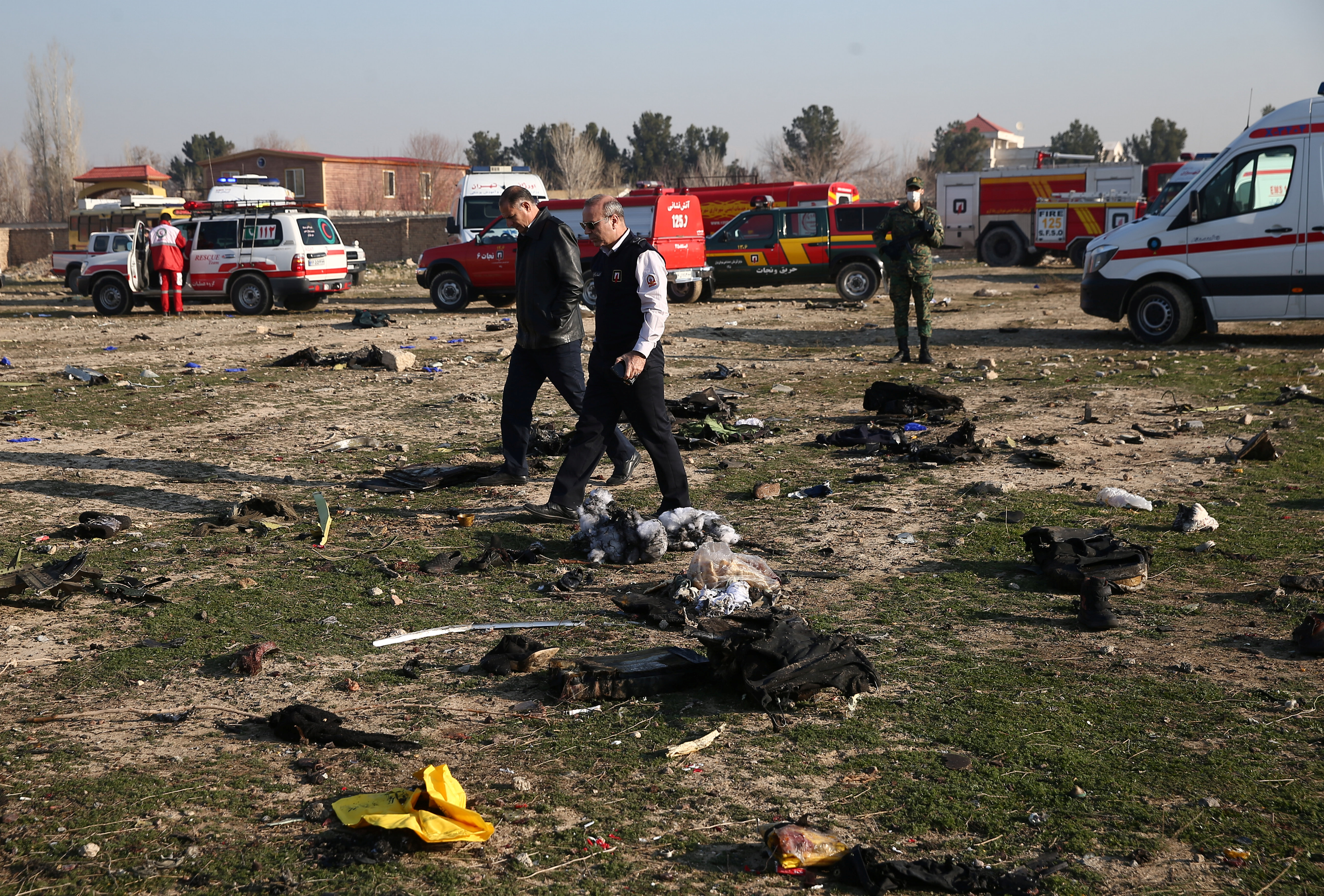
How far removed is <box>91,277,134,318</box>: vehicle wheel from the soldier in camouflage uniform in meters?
15.2

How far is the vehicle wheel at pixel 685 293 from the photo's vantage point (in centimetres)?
2155

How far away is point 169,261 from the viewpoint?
19234 millimetres

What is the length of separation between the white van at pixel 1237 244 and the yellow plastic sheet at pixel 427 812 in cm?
1287

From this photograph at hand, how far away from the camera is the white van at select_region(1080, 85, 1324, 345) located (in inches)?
489

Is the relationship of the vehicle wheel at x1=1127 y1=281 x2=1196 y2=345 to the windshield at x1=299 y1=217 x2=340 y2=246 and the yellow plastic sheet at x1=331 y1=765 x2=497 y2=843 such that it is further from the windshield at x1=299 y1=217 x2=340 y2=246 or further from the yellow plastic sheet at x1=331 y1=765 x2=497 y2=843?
the windshield at x1=299 y1=217 x2=340 y2=246

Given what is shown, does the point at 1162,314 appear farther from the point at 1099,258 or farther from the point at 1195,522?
the point at 1195,522

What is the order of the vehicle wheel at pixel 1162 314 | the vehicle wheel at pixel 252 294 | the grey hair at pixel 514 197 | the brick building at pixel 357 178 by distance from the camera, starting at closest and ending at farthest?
the grey hair at pixel 514 197, the vehicle wheel at pixel 1162 314, the vehicle wheel at pixel 252 294, the brick building at pixel 357 178

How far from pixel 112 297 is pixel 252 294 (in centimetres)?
309

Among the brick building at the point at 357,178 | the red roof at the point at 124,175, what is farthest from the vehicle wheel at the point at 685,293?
the brick building at the point at 357,178

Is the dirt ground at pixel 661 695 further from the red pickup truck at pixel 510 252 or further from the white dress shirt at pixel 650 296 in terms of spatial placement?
the red pickup truck at pixel 510 252

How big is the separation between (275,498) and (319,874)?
424 cm

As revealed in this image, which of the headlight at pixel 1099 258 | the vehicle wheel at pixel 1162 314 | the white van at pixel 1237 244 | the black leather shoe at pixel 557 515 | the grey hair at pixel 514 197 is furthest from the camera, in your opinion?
the headlight at pixel 1099 258

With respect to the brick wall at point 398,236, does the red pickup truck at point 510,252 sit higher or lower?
lower

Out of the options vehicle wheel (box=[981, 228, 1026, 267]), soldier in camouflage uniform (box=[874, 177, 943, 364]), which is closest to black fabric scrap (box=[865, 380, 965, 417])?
soldier in camouflage uniform (box=[874, 177, 943, 364])
